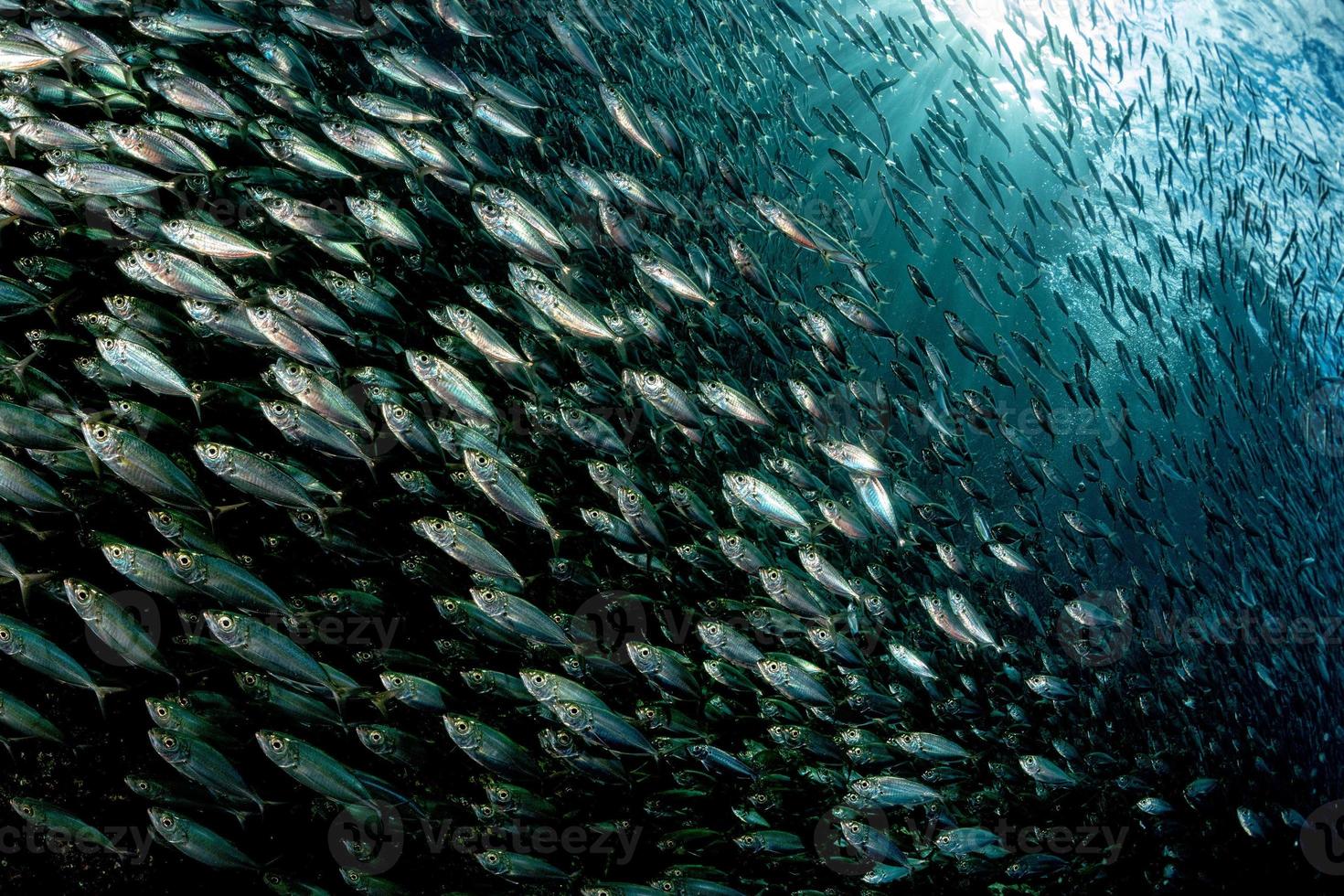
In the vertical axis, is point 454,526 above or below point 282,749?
above

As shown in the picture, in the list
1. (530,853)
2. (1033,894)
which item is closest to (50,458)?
(530,853)

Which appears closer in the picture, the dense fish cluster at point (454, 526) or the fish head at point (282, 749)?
the fish head at point (282, 749)

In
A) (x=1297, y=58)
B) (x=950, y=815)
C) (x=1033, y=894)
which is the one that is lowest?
(x=1033, y=894)

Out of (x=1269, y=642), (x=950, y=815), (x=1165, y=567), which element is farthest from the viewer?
(x=1269, y=642)

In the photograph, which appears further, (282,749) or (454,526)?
(454,526)

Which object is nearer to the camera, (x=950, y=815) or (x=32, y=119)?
(x=32, y=119)

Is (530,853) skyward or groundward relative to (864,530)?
groundward

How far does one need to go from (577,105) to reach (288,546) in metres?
5.36

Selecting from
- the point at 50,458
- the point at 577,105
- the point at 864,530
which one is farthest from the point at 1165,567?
the point at 50,458

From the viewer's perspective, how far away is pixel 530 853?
144 inches

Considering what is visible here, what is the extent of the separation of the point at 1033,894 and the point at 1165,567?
350 centimetres

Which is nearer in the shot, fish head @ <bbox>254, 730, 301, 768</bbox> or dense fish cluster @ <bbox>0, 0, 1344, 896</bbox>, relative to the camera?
fish head @ <bbox>254, 730, 301, 768</bbox>

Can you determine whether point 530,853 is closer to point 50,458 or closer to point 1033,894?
point 50,458

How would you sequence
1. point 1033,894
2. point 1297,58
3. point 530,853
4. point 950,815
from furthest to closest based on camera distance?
point 1297,58, point 1033,894, point 950,815, point 530,853
